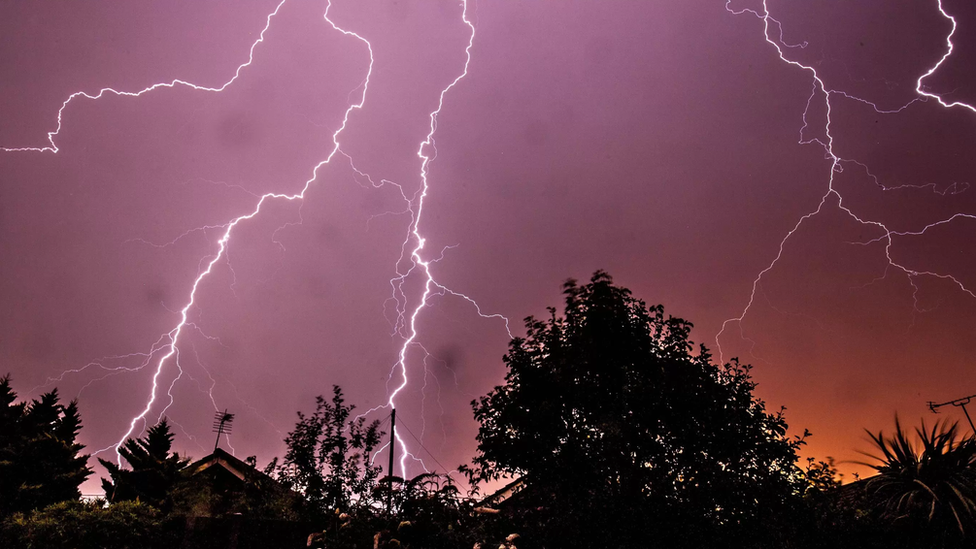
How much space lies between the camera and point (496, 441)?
7160mm

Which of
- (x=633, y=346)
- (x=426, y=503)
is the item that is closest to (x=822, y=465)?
(x=633, y=346)

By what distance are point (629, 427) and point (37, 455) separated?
2517cm

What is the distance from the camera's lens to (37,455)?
20000 mm

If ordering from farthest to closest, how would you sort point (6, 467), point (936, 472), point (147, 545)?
point (6, 467)
point (936, 472)
point (147, 545)

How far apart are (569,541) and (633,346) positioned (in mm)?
2945

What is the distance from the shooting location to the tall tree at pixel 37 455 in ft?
61.3

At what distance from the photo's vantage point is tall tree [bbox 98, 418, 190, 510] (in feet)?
75.6

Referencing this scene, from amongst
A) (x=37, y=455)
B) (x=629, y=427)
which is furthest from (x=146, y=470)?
(x=629, y=427)

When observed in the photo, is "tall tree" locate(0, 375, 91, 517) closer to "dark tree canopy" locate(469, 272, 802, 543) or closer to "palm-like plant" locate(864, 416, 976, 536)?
"dark tree canopy" locate(469, 272, 802, 543)

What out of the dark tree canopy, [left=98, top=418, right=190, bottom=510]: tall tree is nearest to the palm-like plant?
the dark tree canopy

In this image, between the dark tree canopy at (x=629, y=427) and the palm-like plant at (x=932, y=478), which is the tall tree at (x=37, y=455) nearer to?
the dark tree canopy at (x=629, y=427)

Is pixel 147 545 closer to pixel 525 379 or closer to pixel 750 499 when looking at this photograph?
pixel 525 379

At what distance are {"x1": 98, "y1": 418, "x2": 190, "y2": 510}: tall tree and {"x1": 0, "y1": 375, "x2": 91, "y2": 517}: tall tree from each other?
1.97 m

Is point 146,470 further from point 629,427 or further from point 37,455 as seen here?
point 629,427
